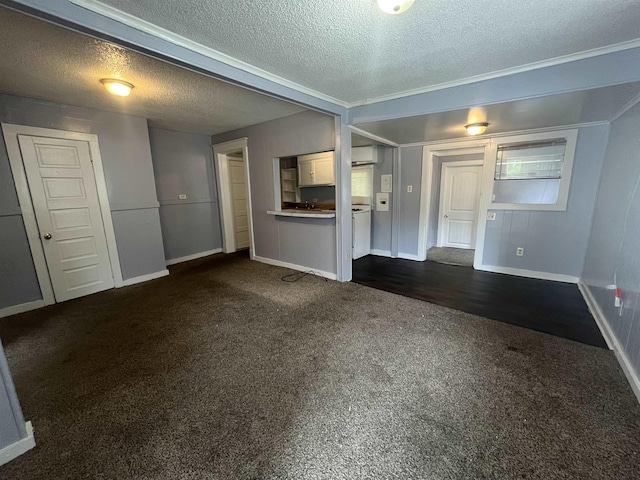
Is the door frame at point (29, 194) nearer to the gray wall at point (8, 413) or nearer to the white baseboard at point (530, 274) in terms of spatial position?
the gray wall at point (8, 413)

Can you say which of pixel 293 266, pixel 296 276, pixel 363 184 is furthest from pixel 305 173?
pixel 296 276

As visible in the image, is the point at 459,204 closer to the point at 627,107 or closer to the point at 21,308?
Answer: the point at 627,107

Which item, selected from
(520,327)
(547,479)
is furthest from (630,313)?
(547,479)

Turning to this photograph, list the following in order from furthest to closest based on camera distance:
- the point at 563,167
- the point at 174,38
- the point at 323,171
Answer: the point at 323,171
the point at 563,167
the point at 174,38

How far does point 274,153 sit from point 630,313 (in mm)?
4365

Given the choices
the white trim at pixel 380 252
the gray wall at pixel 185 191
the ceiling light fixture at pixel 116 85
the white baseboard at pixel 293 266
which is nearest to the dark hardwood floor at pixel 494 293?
the white baseboard at pixel 293 266

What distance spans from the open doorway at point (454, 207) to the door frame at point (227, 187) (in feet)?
11.5

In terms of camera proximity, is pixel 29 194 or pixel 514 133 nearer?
Answer: pixel 29 194

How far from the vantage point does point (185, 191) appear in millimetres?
5074

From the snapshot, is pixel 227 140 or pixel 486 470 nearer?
pixel 486 470

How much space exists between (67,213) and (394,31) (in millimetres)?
4234

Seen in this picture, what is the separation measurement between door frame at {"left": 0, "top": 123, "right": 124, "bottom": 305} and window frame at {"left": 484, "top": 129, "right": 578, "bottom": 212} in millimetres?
5726

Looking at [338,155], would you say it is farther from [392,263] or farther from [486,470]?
[486,470]

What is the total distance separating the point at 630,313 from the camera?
203 centimetres
